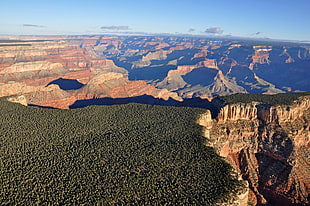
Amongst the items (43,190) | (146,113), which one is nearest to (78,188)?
(43,190)

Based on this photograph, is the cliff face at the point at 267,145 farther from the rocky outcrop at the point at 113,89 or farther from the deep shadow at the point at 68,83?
the deep shadow at the point at 68,83

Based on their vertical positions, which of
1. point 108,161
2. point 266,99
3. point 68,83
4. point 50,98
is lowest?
point 68,83

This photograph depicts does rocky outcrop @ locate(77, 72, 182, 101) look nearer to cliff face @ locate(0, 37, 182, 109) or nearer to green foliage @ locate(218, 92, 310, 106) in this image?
cliff face @ locate(0, 37, 182, 109)

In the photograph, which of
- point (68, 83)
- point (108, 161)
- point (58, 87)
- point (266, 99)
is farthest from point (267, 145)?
point (68, 83)

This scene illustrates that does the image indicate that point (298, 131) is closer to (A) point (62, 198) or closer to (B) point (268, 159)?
(B) point (268, 159)

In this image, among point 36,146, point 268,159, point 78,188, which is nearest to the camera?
point 78,188

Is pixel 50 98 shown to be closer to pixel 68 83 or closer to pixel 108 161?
pixel 68 83
